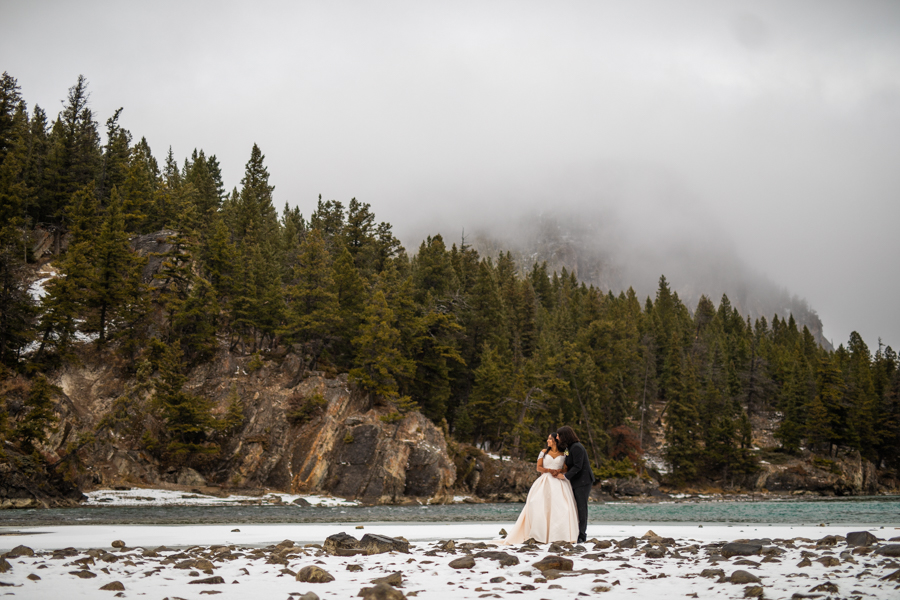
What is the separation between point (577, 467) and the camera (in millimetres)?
11914

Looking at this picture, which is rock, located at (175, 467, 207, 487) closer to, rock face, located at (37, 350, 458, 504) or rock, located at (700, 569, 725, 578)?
rock face, located at (37, 350, 458, 504)

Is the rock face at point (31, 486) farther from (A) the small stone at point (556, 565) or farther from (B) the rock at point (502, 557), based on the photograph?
(A) the small stone at point (556, 565)

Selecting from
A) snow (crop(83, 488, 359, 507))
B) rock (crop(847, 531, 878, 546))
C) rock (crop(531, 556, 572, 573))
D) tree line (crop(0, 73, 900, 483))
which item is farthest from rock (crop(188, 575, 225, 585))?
tree line (crop(0, 73, 900, 483))

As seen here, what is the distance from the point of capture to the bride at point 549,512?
1167 centimetres

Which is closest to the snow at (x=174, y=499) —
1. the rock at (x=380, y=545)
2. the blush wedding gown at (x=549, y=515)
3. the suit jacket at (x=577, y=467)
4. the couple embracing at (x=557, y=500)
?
the rock at (x=380, y=545)

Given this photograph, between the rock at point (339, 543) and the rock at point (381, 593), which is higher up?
the rock at point (381, 593)

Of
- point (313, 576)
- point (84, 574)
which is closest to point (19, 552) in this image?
point (84, 574)

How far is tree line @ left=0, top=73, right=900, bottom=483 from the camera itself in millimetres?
42219

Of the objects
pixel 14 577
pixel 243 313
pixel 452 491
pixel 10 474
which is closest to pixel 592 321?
pixel 452 491

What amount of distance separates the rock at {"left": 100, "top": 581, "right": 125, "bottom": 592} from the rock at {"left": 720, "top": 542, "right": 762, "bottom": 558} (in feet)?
30.4

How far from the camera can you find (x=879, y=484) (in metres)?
76.8

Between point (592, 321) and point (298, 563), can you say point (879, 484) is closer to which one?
point (592, 321)

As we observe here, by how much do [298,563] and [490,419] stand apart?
1935 inches

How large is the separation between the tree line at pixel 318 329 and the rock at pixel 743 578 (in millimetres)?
35891
